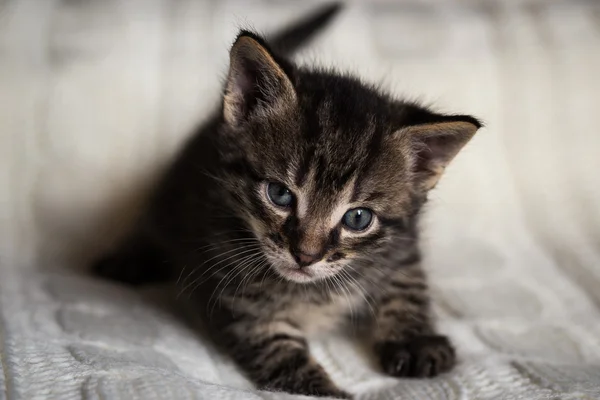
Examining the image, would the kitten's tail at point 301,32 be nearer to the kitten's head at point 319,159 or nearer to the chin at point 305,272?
the kitten's head at point 319,159

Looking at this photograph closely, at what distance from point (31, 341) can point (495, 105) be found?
1.59m

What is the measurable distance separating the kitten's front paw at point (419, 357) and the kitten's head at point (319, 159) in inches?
9.0

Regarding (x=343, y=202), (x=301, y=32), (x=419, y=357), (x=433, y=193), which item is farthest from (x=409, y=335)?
(x=301, y=32)

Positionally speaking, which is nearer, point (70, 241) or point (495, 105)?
point (70, 241)

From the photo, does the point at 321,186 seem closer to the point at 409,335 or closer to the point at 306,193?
the point at 306,193

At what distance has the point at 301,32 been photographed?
5.97 ft

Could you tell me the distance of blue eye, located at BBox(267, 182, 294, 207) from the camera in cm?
117

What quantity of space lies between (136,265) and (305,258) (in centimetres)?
72

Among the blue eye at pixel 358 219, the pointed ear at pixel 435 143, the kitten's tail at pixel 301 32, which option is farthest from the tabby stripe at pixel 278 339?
the kitten's tail at pixel 301 32

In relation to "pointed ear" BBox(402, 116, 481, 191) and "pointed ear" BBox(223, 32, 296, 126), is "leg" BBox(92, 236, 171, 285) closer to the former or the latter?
"pointed ear" BBox(223, 32, 296, 126)

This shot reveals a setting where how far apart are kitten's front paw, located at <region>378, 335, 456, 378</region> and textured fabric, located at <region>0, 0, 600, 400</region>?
31mm

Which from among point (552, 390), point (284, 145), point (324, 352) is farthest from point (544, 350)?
point (284, 145)

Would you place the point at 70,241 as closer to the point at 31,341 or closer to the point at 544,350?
the point at 31,341

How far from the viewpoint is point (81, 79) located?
185cm
